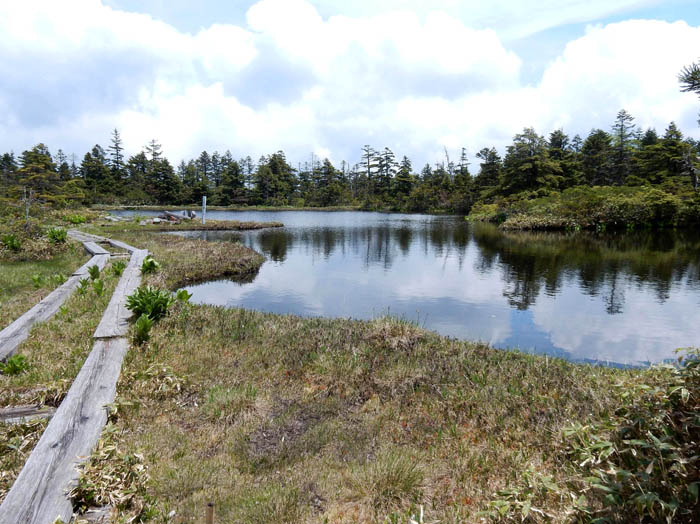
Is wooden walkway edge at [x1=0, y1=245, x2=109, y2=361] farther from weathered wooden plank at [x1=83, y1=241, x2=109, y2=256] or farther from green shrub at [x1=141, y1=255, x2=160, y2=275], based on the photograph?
weathered wooden plank at [x1=83, y1=241, x2=109, y2=256]

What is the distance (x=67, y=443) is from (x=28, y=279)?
11.0 meters

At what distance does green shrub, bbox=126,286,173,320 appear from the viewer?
7.89 meters

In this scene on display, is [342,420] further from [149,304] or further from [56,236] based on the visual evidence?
[56,236]

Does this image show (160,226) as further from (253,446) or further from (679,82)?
(679,82)

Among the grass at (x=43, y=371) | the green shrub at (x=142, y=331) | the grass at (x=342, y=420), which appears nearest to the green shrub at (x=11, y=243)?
the grass at (x=43, y=371)

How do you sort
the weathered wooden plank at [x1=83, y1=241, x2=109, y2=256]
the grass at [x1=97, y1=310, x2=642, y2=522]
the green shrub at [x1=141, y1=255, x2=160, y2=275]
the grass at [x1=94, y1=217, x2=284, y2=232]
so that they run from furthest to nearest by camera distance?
1. the grass at [x1=94, y1=217, x2=284, y2=232]
2. the weathered wooden plank at [x1=83, y1=241, x2=109, y2=256]
3. the green shrub at [x1=141, y1=255, x2=160, y2=275]
4. the grass at [x1=97, y1=310, x2=642, y2=522]

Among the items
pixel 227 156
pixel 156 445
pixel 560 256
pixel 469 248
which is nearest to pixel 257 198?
pixel 227 156

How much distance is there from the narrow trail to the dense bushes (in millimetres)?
41586

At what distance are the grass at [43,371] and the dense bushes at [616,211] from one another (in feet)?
134

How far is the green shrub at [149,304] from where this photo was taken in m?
7.89

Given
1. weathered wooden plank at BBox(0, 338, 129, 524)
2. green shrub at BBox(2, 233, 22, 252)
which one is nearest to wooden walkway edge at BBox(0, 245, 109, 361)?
weathered wooden plank at BBox(0, 338, 129, 524)

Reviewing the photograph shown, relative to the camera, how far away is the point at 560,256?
2250cm

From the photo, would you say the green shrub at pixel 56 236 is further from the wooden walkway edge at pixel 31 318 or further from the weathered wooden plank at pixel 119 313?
the weathered wooden plank at pixel 119 313

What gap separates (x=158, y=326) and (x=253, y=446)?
172 inches
